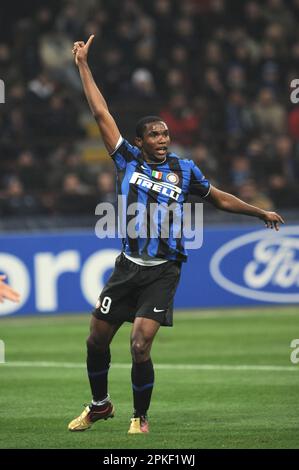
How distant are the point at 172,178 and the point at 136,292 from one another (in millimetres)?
975

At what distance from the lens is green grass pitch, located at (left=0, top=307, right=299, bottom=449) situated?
8691mm

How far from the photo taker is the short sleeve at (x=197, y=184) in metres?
9.26

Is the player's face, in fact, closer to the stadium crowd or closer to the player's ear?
the player's ear

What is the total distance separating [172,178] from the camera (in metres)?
9.12

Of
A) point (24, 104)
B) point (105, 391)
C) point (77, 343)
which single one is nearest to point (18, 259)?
point (77, 343)

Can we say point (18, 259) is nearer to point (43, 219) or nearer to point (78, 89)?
point (43, 219)

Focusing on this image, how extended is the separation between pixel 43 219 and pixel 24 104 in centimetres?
289

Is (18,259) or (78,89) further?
(78,89)

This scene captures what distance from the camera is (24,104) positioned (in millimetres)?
20078

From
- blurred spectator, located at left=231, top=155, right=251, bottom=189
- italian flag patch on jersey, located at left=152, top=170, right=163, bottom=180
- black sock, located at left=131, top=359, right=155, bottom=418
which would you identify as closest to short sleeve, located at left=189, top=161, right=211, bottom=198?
italian flag patch on jersey, located at left=152, top=170, right=163, bottom=180

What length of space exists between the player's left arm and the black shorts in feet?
2.18

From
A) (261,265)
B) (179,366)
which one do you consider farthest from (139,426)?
(261,265)

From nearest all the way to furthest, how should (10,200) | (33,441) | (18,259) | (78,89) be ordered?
1. (33,441)
2. (18,259)
3. (10,200)
4. (78,89)

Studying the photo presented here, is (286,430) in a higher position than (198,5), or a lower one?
lower
